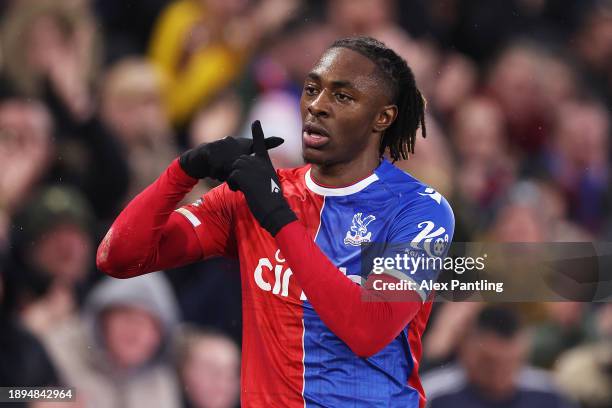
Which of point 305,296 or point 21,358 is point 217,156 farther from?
point 21,358

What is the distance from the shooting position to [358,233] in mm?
2791

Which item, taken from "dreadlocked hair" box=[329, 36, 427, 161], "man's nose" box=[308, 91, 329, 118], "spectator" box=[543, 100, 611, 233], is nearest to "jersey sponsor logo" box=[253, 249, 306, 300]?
"man's nose" box=[308, 91, 329, 118]

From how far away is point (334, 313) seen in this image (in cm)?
255

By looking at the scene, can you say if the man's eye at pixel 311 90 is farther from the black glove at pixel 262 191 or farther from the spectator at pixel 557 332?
the spectator at pixel 557 332

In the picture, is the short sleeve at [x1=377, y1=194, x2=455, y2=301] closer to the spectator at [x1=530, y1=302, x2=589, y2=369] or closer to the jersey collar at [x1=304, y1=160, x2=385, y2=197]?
the jersey collar at [x1=304, y1=160, x2=385, y2=197]

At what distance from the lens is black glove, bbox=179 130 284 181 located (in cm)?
271

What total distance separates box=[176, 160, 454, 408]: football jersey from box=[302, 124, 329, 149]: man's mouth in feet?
0.51

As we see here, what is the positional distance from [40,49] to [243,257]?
8.68ft

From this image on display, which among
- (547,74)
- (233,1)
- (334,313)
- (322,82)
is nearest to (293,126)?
(233,1)

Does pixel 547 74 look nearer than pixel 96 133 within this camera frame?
No

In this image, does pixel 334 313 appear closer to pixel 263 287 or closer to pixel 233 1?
pixel 263 287

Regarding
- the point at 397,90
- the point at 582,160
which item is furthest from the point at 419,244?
the point at 582,160

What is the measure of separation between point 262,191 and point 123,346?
228cm

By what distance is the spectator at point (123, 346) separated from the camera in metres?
4.55
